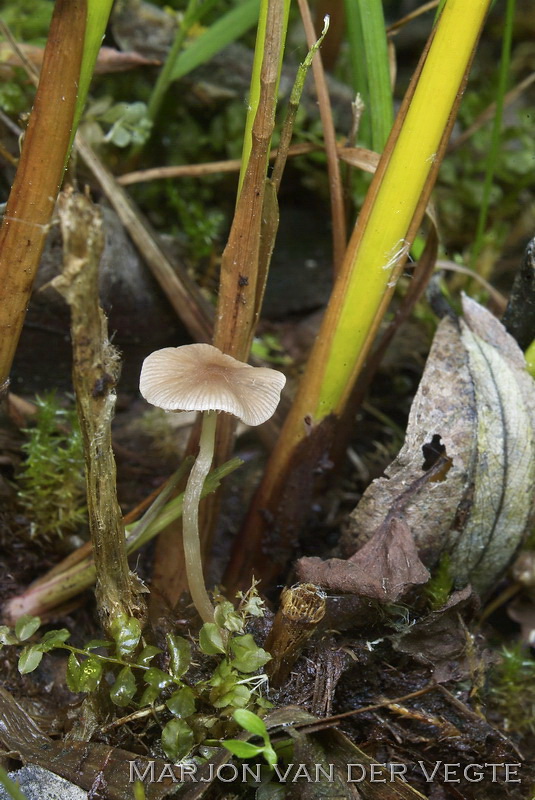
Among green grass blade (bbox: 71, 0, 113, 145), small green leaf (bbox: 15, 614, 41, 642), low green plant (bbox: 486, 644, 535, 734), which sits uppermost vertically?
green grass blade (bbox: 71, 0, 113, 145)

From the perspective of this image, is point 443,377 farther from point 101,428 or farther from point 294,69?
point 294,69

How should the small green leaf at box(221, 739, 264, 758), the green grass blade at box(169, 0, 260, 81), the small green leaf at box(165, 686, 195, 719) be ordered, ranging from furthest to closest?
the green grass blade at box(169, 0, 260, 81), the small green leaf at box(165, 686, 195, 719), the small green leaf at box(221, 739, 264, 758)

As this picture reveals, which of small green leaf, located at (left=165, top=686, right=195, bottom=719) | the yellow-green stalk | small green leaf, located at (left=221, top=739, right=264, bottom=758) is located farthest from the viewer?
the yellow-green stalk

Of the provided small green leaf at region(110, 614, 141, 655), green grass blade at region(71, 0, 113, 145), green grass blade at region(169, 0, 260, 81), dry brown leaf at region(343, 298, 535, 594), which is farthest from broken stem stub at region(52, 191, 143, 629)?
green grass blade at region(169, 0, 260, 81)

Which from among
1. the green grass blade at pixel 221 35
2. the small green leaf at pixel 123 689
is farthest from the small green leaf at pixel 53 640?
the green grass blade at pixel 221 35

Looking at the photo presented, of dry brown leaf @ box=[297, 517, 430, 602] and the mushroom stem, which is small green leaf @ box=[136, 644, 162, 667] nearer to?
the mushroom stem

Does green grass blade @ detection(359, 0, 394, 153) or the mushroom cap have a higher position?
green grass blade @ detection(359, 0, 394, 153)

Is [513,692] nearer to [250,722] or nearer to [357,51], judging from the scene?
[250,722]

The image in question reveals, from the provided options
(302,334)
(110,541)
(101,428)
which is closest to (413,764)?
(110,541)
